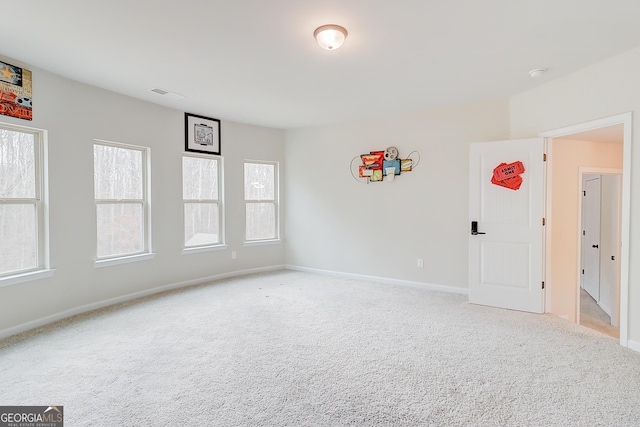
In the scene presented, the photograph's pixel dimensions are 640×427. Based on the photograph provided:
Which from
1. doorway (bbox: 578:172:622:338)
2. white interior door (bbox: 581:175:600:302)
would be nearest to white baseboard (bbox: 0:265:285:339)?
doorway (bbox: 578:172:622:338)

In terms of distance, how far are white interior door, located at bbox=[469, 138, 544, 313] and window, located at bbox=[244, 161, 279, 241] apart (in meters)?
3.36

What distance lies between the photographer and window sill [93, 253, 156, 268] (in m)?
A: 3.87

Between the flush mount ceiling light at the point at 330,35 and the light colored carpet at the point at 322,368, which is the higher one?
the flush mount ceiling light at the point at 330,35

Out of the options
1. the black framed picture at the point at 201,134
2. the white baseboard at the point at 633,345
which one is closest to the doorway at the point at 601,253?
the white baseboard at the point at 633,345

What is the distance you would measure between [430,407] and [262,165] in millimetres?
4710

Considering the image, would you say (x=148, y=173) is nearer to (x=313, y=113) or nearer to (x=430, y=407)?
(x=313, y=113)

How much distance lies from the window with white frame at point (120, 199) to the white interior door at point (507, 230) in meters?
4.24

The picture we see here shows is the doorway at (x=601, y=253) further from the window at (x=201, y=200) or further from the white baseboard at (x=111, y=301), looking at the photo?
the window at (x=201, y=200)

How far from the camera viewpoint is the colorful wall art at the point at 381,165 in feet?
15.7

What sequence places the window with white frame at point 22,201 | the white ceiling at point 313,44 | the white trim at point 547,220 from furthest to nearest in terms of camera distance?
the white trim at point 547,220
the window with white frame at point 22,201
the white ceiling at point 313,44

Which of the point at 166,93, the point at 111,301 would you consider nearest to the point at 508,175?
the point at 166,93

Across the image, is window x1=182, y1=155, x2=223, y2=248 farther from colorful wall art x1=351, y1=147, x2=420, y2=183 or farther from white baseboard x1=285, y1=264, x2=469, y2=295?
colorful wall art x1=351, y1=147, x2=420, y2=183

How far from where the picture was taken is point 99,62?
3061mm

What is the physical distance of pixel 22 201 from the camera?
321 cm
